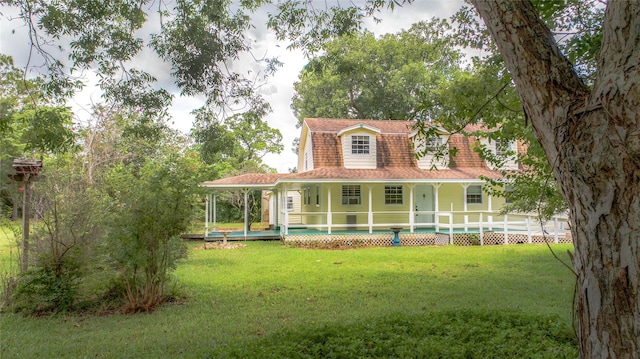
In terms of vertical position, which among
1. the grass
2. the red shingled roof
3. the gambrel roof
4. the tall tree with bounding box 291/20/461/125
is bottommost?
the grass

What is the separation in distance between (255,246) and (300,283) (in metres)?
8.05

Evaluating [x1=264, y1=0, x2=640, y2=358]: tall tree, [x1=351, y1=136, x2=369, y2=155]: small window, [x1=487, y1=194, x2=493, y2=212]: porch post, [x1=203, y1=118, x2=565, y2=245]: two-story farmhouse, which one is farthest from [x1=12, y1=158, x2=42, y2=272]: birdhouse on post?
[x1=487, y1=194, x2=493, y2=212]: porch post

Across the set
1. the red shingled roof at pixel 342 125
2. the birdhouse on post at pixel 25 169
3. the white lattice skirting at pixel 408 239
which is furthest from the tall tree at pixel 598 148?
the red shingled roof at pixel 342 125

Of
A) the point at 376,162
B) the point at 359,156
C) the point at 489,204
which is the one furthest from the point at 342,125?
the point at 489,204

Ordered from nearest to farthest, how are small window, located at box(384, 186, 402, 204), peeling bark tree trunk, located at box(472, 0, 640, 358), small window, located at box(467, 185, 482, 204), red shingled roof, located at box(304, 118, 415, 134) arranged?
peeling bark tree trunk, located at box(472, 0, 640, 358) < small window, located at box(384, 186, 402, 204) < small window, located at box(467, 185, 482, 204) < red shingled roof, located at box(304, 118, 415, 134)

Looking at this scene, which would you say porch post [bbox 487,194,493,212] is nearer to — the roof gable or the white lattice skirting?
the white lattice skirting

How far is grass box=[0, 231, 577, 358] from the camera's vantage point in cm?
476

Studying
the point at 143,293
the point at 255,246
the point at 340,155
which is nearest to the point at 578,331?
the point at 143,293

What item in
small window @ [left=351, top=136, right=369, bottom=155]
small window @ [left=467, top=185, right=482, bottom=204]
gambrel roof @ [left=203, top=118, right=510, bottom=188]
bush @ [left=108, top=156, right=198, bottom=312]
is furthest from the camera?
small window @ [left=467, top=185, right=482, bottom=204]

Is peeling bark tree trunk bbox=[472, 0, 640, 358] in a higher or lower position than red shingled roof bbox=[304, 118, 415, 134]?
lower

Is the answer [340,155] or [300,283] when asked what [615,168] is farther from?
[340,155]

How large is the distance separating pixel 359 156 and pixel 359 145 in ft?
1.73

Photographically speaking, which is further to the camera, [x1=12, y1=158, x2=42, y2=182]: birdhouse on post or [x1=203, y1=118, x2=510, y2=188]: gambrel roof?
[x1=203, y1=118, x2=510, y2=188]: gambrel roof

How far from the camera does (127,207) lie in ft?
23.9
